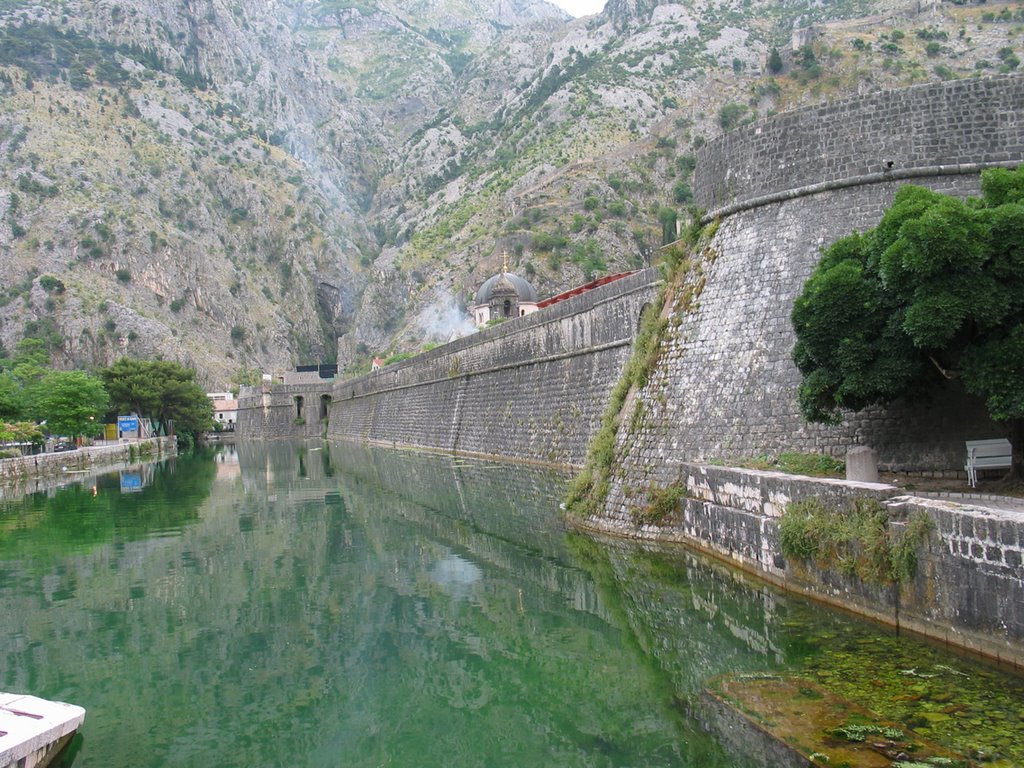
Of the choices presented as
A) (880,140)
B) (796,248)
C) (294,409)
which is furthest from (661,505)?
(294,409)

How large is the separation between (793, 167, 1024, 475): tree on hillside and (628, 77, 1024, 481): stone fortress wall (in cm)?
98

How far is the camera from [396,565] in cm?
1423

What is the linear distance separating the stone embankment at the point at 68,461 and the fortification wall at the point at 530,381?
15.5m

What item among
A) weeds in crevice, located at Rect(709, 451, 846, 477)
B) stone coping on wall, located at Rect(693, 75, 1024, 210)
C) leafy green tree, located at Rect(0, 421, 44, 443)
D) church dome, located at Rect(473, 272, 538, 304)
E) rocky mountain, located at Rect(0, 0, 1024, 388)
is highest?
rocky mountain, located at Rect(0, 0, 1024, 388)

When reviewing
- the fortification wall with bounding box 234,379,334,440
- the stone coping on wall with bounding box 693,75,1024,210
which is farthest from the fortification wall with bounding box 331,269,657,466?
the fortification wall with bounding box 234,379,334,440

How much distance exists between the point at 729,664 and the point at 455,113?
137 meters

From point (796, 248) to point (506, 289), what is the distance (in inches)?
1758

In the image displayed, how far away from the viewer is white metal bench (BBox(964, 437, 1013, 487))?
10164 mm

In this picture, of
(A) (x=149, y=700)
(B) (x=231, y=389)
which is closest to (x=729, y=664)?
(A) (x=149, y=700)

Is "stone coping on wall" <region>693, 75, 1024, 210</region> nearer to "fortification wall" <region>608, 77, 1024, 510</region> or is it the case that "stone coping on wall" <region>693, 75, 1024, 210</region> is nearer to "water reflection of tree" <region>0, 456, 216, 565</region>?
"fortification wall" <region>608, 77, 1024, 510</region>

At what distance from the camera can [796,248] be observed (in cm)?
1299

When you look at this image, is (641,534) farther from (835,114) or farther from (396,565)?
(835,114)

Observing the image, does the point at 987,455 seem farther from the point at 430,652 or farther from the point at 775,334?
the point at 430,652

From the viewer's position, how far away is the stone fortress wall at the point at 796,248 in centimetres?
1155
